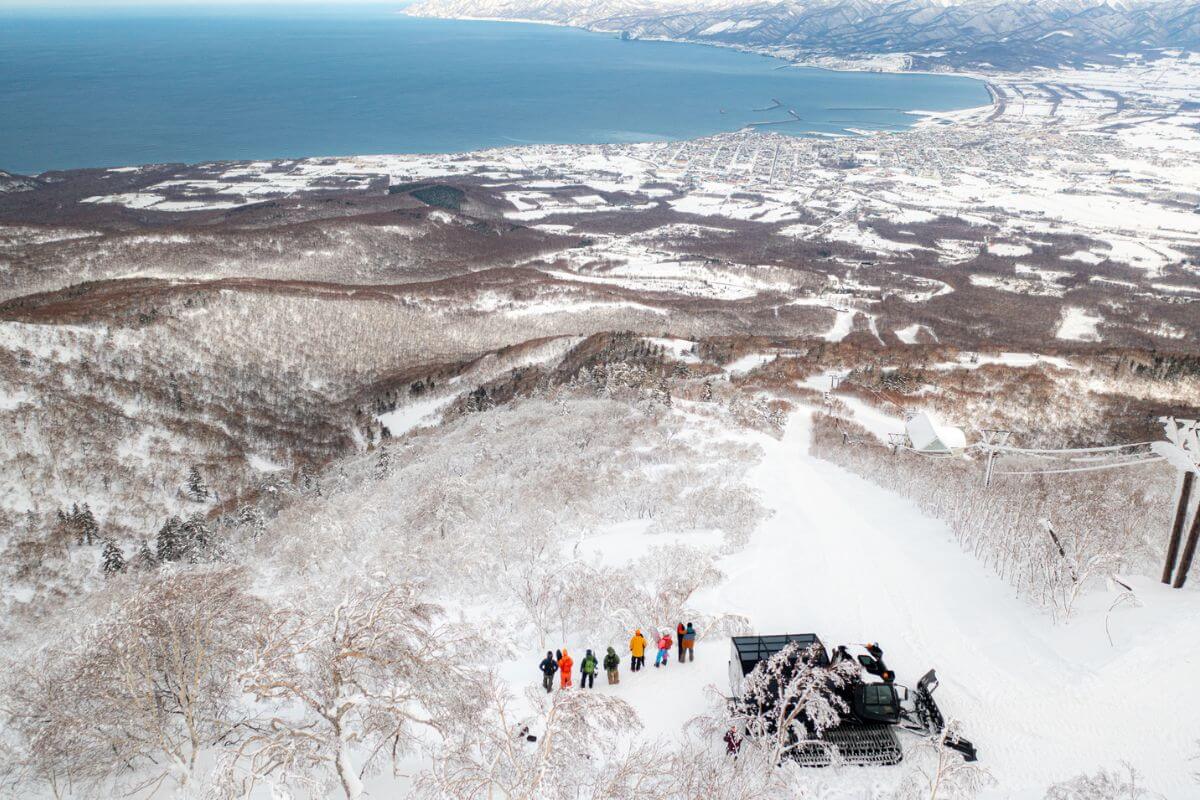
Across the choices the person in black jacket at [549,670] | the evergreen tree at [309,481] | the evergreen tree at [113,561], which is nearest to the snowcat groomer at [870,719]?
the person in black jacket at [549,670]

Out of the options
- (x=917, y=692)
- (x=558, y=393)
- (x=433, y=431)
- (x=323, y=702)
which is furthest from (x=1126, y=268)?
(x=323, y=702)

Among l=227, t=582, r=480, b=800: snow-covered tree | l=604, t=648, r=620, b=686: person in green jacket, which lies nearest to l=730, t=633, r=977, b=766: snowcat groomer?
l=604, t=648, r=620, b=686: person in green jacket

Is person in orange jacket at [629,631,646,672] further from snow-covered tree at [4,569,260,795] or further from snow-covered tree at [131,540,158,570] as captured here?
snow-covered tree at [131,540,158,570]

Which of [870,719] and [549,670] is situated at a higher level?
[870,719]

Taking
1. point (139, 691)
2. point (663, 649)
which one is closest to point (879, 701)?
point (663, 649)

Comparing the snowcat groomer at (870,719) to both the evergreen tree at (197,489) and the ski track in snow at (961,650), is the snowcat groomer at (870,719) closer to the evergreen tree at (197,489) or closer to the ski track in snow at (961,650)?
the ski track in snow at (961,650)

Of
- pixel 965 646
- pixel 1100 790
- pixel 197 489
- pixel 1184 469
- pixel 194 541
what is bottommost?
pixel 197 489

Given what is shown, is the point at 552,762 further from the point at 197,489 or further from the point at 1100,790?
the point at 197,489

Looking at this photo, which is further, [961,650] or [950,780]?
[961,650]
